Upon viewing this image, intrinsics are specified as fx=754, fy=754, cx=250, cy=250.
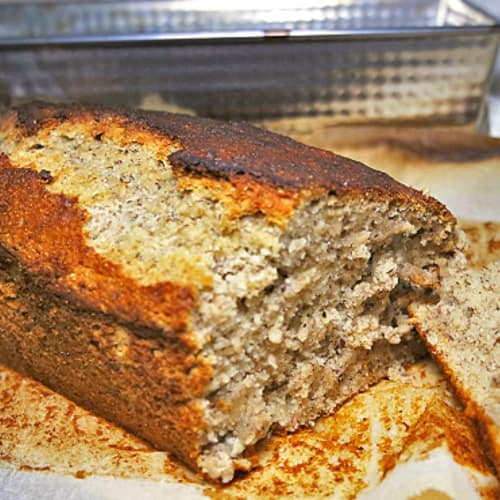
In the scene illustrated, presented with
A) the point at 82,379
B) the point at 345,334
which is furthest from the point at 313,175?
the point at 82,379

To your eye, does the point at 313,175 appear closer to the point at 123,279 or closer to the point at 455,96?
the point at 123,279

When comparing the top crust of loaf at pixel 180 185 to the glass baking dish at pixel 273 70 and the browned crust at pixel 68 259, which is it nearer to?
the browned crust at pixel 68 259

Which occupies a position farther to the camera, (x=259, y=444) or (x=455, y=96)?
(x=455, y=96)

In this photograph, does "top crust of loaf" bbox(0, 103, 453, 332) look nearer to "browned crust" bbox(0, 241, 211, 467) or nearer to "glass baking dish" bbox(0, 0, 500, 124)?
"browned crust" bbox(0, 241, 211, 467)

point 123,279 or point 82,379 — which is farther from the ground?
point 123,279

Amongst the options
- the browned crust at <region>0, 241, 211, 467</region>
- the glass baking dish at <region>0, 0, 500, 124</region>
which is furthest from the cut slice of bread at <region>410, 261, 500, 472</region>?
the glass baking dish at <region>0, 0, 500, 124</region>

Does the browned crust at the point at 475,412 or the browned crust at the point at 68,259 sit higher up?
the browned crust at the point at 68,259

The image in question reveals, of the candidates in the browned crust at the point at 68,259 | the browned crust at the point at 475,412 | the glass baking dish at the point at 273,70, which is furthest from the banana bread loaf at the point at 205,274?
the glass baking dish at the point at 273,70

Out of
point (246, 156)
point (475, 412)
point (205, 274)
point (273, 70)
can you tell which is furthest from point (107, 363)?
point (273, 70)
